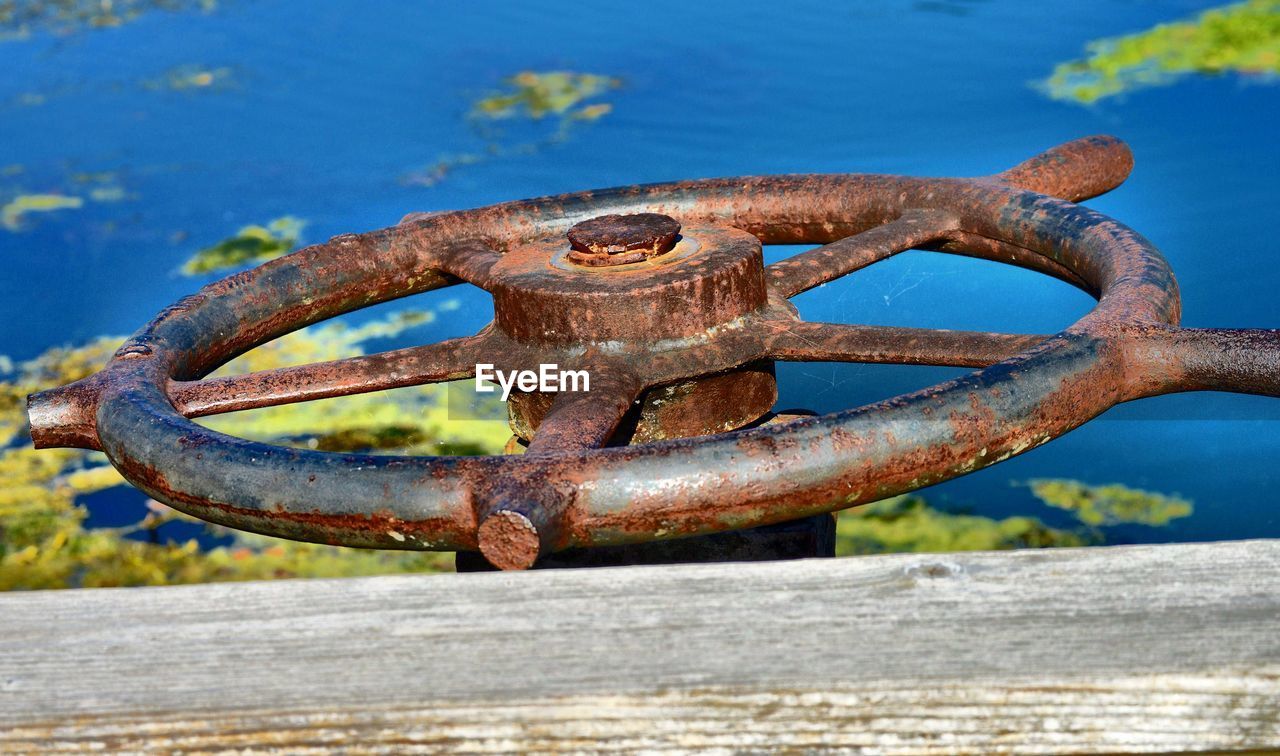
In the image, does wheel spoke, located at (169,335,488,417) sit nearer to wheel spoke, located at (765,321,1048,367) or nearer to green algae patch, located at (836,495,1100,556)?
wheel spoke, located at (765,321,1048,367)

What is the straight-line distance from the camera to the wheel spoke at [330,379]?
7.07 feet

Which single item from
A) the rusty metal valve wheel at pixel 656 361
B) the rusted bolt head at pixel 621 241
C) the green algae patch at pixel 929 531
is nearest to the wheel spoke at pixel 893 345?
the rusty metal valve wheel at pixel 656 361

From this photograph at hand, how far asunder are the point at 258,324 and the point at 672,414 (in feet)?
2.55

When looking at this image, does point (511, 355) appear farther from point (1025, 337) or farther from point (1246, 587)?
point (1246, 587)

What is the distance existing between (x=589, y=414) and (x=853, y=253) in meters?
0.73

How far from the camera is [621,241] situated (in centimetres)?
237

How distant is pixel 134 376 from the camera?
6.79 ft

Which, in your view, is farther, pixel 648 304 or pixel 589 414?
pixel 648 304

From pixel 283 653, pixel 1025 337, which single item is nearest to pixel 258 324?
pixel 1025 337

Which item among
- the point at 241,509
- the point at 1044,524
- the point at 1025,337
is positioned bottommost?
the point at 1044,524

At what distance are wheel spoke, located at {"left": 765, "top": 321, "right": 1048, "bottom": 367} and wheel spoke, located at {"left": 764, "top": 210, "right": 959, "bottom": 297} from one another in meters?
0.20

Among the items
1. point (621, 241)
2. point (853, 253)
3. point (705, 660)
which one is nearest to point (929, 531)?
point (853, 253)

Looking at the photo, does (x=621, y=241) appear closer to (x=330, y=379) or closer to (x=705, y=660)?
(x=330, y=379)

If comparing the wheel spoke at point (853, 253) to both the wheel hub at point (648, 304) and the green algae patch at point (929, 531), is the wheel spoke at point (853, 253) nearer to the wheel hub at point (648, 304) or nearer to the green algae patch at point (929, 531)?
the wheel hub at point (648, 304)
